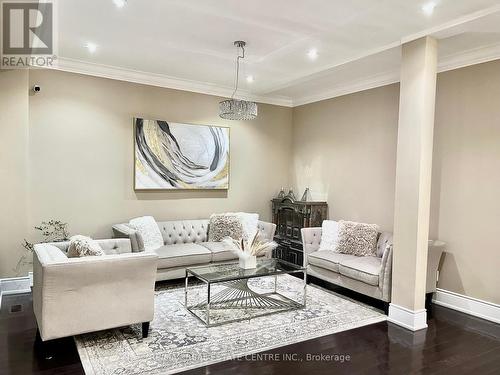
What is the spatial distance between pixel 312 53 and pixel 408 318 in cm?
315

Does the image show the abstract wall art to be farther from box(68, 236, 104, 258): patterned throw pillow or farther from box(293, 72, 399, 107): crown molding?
box(68, 236, 104, 258): patterned throw pillow

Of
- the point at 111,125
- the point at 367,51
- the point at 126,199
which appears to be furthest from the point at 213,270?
the point at 367,51

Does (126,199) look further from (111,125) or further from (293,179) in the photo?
(293,179)

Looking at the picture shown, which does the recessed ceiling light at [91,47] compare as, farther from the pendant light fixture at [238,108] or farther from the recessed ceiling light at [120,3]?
the pendant light fixture at [238,108]

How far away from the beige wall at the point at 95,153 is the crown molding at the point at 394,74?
156 centimetres

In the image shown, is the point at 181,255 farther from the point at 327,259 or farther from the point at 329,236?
the point at 329,236

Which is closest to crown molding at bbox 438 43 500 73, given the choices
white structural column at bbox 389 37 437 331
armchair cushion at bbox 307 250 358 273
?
white structural column at bbox 389 37 437 331

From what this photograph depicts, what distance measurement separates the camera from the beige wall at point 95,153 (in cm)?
484

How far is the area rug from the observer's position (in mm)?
2889

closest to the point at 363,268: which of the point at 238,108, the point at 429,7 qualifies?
the point at 238,108

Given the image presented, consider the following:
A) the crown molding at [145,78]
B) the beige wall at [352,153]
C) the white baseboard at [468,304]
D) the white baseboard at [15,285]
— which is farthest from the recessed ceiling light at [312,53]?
the white baseboard at [15,285]

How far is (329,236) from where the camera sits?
5.29 metres

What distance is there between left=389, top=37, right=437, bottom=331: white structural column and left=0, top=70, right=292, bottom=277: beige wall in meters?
3.21

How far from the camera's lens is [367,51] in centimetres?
432
